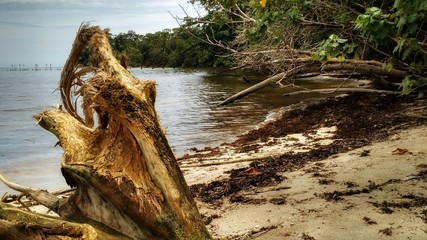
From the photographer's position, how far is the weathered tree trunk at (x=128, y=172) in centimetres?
296

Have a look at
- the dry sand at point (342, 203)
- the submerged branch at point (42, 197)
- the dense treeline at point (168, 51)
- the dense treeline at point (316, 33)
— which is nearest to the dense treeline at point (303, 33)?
the dense treeline at point (316, 33)

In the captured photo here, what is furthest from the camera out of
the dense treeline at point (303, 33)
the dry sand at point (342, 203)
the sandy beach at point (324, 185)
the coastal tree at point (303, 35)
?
the coastal tree at point (303, 35)

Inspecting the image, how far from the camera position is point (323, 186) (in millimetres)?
4668

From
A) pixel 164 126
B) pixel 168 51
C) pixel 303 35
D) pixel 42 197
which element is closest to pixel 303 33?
pixel 303 35

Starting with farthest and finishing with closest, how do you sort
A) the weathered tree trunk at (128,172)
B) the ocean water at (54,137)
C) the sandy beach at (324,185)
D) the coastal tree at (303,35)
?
the ocean water at (54,137) → the coastal tree at (303,35) → the sandy beach at (324,185) → the weathered tree trunk at (128,172)

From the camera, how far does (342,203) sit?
13.0 ft

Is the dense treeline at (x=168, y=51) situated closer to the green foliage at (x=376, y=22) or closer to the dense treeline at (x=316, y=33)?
the dense treeline at (x=316, y=33)

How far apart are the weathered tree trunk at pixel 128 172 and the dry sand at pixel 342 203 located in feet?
2.70

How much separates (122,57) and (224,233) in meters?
2.00

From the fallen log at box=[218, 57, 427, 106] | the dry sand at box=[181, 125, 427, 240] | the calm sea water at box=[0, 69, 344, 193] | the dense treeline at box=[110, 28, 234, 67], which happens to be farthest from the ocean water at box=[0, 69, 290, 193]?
the dense treeline at box=[110, 28, 234, 67]

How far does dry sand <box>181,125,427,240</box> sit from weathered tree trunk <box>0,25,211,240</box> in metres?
0.82

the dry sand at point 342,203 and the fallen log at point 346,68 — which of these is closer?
the dry sand at point 342,203

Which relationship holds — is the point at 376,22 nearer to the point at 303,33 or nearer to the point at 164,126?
the point at 303,33

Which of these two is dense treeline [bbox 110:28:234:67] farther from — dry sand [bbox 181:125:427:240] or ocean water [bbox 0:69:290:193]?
dry sand [bbox 181:125:427:240]
